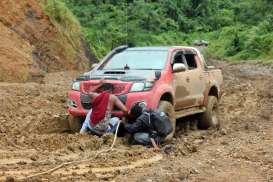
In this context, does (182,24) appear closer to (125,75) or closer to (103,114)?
(125,75)

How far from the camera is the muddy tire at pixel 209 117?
12.9 m

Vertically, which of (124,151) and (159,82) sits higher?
(159,82)

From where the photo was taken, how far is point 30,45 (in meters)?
19.5

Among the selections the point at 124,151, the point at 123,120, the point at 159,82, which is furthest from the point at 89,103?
the point at 124,151

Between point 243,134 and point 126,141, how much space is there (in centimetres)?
270

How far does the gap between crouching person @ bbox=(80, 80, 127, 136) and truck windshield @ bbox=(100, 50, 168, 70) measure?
1.33 meters

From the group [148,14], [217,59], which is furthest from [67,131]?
[148,14]

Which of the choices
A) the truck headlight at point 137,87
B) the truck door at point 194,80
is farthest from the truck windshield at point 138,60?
the truck headlight at point 137,87

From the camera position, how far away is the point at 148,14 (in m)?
40.2

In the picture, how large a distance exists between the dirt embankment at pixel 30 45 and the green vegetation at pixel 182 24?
6687mm

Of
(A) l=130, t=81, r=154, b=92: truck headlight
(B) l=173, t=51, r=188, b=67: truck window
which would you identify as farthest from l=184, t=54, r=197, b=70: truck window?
(A) l=130, t=81, r=154, b=92: truck headlight

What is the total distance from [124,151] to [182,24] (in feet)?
125

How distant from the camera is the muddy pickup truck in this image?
10477 millimetres

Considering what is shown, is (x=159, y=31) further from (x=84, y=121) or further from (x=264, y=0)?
(x=84, y=121)
